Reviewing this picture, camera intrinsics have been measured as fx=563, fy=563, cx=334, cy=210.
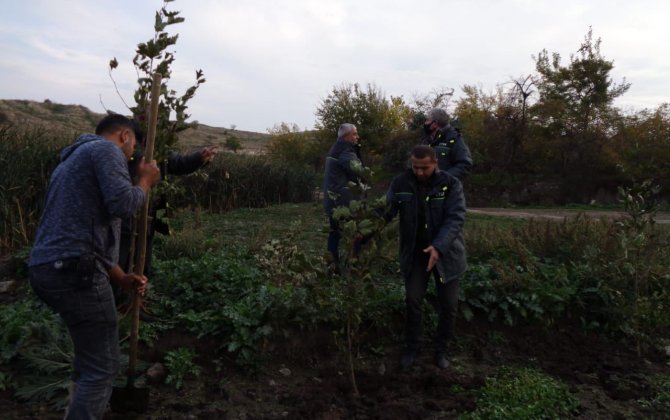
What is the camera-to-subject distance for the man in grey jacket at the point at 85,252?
2750 millimetres

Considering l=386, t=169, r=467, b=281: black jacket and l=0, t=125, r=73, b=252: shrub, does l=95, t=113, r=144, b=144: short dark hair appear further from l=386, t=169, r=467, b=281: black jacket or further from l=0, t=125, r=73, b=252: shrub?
l=0, t=125, r=73, b=252: shrub

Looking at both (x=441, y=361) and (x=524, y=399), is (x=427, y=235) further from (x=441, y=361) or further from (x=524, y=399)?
(x=524, y=399)

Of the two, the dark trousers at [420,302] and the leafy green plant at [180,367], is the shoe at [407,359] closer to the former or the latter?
the dark trousers at [420,302]

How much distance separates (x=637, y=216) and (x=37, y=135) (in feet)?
27.8

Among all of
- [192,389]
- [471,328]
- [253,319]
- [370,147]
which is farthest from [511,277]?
[370,147]

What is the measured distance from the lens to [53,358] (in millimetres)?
4008

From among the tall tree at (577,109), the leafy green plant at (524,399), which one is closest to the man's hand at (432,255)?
the leafy green plant at (524,399)

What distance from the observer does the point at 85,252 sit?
9.09ft

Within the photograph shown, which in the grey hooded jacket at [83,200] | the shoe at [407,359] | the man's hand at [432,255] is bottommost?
the shoe at [407,359]

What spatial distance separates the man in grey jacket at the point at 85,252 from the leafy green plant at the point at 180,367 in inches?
47.2

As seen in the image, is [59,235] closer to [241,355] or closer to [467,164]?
[241,355]

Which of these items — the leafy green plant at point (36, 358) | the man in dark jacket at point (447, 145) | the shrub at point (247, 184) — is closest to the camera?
the leafy green plant at point (36, 358)

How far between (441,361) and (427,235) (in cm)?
106

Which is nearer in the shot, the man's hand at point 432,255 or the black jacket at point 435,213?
the man's hand at point 432,255
